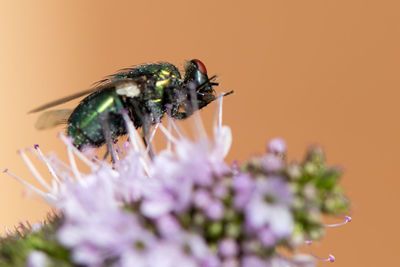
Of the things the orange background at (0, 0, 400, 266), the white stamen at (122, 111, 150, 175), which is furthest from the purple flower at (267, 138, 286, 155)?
the orange background at (0, 0, 400, 266)

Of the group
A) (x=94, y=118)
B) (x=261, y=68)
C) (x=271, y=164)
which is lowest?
(x=271, y=164)

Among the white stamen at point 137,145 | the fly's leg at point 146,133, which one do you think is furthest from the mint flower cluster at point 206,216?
the fly's leg at point 146,133

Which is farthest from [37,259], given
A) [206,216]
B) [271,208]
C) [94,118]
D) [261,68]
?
[261,68]

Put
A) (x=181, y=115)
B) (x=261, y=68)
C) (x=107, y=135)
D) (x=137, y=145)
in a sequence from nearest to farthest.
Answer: (x=137, y=145)
(x=107, y=135)
(x=181, y=115)
(x=261, y=68)

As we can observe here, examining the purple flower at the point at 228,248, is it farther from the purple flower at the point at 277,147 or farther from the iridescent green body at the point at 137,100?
the iridescent green body at the point at 137,100

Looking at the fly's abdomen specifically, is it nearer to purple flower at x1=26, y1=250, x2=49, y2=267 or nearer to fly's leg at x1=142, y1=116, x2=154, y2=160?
fly's leg at x1=142, y1=116, x2=154, y2=160

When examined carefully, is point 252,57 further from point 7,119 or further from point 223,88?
point 7,119

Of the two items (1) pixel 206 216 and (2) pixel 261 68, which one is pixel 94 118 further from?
(2) pixel 261 68

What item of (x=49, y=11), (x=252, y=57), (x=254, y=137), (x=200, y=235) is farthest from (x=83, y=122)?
(x=49, y=11)
